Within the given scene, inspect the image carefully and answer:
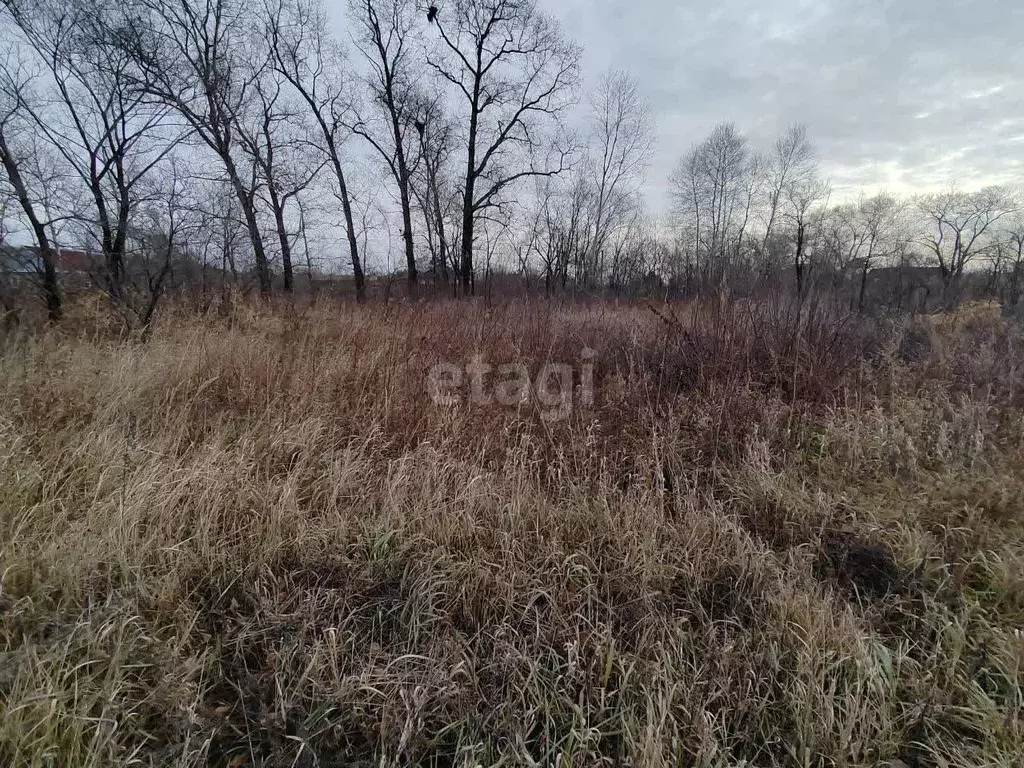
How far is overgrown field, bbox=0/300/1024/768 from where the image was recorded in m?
1.21

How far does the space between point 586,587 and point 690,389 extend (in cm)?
259

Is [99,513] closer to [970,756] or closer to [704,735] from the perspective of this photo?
[704,735]

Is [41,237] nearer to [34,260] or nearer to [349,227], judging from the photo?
[34,260]

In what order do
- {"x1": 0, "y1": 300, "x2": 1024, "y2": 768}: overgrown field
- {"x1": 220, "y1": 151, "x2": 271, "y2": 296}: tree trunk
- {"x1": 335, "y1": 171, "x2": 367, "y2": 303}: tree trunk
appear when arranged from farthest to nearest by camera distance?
{"x1": 335, "y1": 171, "x2": 367, "y2": 303}: tree trunk < {"x1": 220, "y1": 151, "x2": 271, "y2": 296}: tree trunk < {"x1": 0, "y1": 300, "x2": 1024, "y2": 768}: overgrown field

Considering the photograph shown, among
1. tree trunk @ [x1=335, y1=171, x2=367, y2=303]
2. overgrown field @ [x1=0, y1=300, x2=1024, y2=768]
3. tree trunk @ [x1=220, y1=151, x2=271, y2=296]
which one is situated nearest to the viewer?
overgrown field @ [x1=0, y1=300, x2=1024, y2=768]

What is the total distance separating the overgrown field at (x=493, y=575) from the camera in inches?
47.6

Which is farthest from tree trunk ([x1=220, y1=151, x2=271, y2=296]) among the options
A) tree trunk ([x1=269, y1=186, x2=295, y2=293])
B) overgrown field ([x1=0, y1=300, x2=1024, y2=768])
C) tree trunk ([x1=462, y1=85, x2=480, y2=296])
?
overgrown field ([x1=0, y1=300, x2=1024, y2=768])

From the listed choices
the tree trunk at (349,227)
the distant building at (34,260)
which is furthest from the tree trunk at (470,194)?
the distant building at (34,260)

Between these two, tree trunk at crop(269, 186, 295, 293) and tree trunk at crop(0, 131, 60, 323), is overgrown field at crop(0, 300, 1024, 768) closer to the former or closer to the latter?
tree trunk at crop(0, 131, 60, 323)

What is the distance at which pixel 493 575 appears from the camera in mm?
1725

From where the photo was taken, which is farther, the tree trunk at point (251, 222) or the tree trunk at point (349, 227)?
the tree trunk at point (349, 227)

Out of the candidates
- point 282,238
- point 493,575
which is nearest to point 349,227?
point 282,238

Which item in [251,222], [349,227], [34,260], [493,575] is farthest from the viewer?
[349,227]

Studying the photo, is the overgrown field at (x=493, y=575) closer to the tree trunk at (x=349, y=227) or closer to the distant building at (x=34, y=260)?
the distant building at (x=34, y=260)
